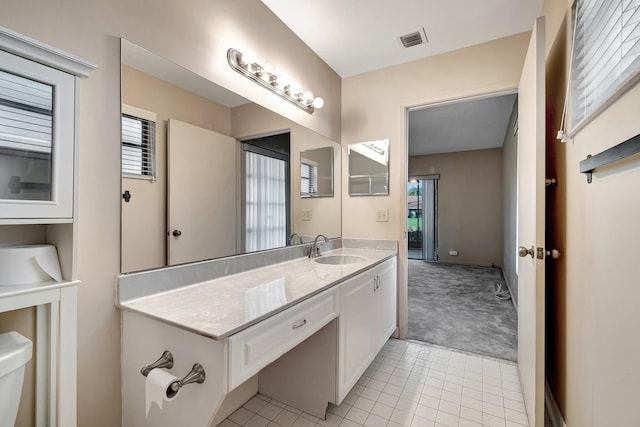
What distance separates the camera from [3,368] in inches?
28.6

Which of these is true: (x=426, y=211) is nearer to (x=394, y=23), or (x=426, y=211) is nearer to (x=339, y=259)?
(x=339, y=259)

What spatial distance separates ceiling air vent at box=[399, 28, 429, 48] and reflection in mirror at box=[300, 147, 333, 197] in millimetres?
991

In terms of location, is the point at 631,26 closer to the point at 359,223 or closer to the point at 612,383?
the point at 612,383

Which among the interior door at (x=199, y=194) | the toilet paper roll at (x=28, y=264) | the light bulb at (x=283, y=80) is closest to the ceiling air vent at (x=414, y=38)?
the light bulb at (x=283, y=80)

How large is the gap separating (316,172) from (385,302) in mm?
1171

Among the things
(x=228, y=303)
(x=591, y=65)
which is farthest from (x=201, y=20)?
(x=591, y=65)

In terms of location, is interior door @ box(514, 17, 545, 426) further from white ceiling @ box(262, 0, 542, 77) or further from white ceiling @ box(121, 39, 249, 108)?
white ceiling @ box(121, 39, 249, 108)

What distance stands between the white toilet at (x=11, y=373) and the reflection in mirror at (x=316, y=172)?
1679mm

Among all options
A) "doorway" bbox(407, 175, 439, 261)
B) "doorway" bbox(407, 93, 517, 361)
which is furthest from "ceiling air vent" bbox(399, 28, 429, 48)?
"doorway" bbox(407, 175, 439, 261)

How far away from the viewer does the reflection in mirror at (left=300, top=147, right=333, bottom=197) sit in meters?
2.27

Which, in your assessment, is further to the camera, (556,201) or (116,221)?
(556,201)

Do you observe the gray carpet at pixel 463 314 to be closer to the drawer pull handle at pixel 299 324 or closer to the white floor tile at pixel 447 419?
the white floor tile at pixel 447 419

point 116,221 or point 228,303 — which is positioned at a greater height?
point 116,221

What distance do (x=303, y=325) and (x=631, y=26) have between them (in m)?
1.40
